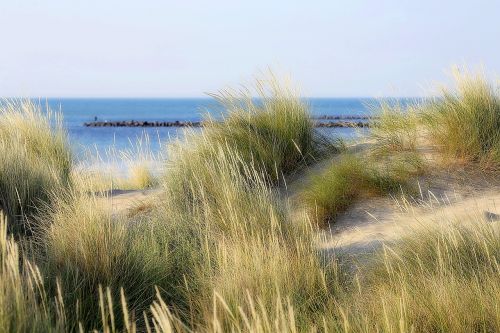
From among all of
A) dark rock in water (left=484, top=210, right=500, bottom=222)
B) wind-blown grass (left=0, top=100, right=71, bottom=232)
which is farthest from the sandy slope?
wind-blown grass (left=0, top=100, right=71, bottom=232)

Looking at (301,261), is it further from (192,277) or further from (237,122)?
(237,122)

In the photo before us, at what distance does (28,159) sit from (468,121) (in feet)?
15.2

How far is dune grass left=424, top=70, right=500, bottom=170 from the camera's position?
709cm

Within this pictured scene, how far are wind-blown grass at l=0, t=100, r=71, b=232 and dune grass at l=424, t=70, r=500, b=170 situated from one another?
406 cm

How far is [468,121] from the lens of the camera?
7258 millimetres

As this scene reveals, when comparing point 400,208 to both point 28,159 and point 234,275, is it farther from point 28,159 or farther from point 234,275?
point 28,159

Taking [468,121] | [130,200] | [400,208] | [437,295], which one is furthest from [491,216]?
[130,200]

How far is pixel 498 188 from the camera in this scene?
22.2 ft

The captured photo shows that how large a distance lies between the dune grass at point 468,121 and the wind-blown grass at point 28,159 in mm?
4065

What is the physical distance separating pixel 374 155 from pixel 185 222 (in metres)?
2.84

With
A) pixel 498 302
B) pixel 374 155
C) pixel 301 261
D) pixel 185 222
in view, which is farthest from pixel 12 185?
pixel 498 302

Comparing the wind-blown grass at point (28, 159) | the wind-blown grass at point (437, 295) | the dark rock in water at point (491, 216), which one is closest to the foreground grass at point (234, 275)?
the wind-blown grass at point (437, 295)

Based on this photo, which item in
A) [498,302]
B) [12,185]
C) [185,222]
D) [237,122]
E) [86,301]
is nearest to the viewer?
[498,302]

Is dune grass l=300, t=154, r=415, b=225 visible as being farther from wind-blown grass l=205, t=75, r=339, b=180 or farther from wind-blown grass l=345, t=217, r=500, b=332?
wind-blown grass l=345, t=217, r=500, b=332
